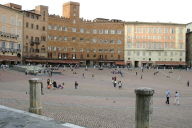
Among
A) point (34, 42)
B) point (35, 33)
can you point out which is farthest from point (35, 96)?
point (35, 33)

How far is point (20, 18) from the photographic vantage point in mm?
67500

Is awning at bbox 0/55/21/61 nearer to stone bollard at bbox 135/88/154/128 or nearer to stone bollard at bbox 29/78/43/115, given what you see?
stone bollard at bbox 29/78/43/115

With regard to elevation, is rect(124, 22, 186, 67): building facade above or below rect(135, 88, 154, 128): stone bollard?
above

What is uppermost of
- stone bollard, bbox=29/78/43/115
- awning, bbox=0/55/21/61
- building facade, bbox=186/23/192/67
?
building facade, bbox=186/23/192/67

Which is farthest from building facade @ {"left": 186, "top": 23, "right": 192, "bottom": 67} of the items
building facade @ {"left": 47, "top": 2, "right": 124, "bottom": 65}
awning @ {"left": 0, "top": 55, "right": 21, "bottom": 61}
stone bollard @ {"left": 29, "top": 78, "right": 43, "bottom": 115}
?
stone bollard @ {"left": 29, "top": 78, "right": 43, "bottom": 115}

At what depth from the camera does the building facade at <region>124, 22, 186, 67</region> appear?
87.8 metres

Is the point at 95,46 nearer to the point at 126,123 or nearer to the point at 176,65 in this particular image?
the point at 176,65

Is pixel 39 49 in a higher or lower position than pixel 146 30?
lower

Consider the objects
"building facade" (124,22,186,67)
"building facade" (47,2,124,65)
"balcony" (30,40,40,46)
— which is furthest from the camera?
"building facade" (124,22,186,67)

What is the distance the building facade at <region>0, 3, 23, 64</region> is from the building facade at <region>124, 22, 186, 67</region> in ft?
117

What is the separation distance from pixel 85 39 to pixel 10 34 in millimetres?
28083

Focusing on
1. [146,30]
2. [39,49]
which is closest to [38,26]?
[39,49]

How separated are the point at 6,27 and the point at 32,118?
55552mm

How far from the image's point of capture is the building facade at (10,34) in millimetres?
60938
